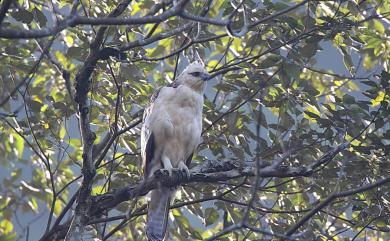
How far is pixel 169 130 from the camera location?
5562mm

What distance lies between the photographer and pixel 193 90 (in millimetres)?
5625

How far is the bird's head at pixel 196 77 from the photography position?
5.65 meters

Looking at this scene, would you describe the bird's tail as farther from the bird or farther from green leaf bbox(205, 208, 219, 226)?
green leaf bbox(205, 208, 219, 226)

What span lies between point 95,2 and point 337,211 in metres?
2.15

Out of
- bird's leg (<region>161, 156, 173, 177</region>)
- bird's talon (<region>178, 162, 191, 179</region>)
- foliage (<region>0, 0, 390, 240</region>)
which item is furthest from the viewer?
bird's leg (<region>161, 156, 173, 177</region>)

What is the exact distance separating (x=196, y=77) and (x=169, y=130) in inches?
18.4

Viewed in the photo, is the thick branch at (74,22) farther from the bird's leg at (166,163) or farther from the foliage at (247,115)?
the bird's leg at (166,163)

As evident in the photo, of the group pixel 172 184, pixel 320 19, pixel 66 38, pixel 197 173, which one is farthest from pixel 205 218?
pixel 66 38

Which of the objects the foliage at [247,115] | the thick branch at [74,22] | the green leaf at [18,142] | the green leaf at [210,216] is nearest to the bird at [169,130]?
the foliage at [247,115]

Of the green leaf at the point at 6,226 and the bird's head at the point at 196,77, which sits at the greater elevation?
the bird's head at the point at 196,77

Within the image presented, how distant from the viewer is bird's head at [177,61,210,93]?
18.5 ft

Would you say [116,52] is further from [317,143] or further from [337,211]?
[337,211]

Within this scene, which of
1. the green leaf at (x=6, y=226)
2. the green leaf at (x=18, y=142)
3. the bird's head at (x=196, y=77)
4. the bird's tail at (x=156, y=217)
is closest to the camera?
the bird's tail at (x=156, y=217)

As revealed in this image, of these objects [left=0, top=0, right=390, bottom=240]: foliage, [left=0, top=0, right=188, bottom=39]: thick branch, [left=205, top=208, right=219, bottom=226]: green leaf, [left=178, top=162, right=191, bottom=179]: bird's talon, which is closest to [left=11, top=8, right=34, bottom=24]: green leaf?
[left=0, top=0, right=390, bottom=240]: foliage
